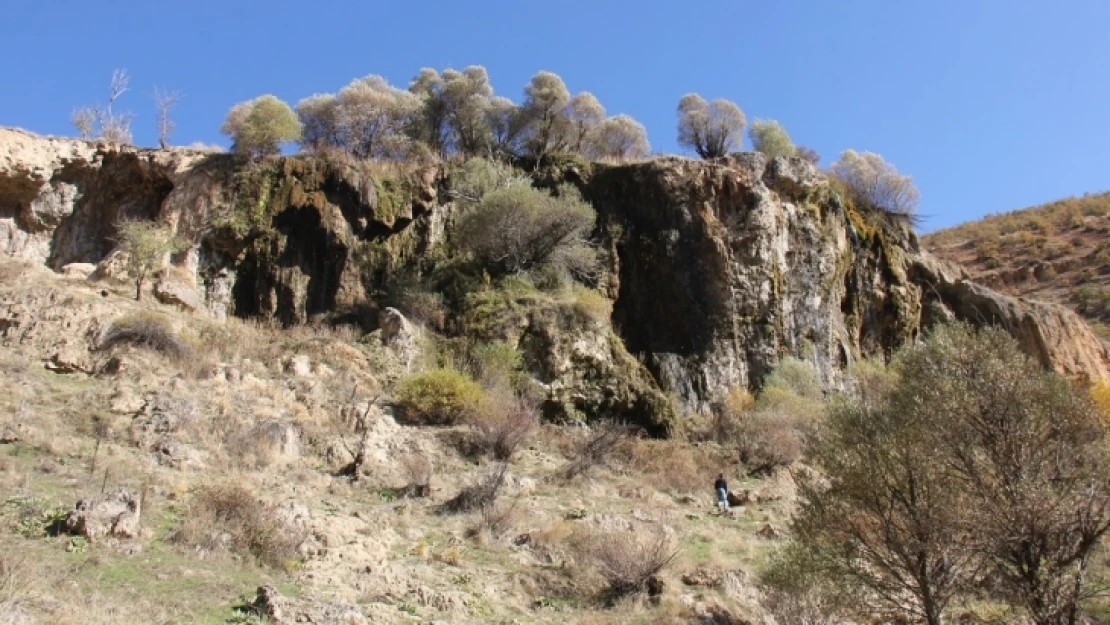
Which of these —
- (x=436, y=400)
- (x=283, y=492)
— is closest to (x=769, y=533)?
(x=436, y=400)

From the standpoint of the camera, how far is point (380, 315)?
20312mm

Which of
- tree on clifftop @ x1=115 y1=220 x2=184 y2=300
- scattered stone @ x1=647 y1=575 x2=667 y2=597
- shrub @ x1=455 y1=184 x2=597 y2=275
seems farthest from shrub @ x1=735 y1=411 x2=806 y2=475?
tree on clifftop @ x1=115 y1=220 x2=184 y2=300

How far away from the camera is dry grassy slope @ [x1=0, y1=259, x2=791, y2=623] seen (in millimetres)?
8688

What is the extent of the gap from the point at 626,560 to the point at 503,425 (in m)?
5.32

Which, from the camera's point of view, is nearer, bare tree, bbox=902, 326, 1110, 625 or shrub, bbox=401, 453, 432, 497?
bare tree, bbox=902, 326, 1110, 625

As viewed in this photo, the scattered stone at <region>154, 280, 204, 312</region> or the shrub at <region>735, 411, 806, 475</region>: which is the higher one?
the scattered stone at <region>154, 280, 204, 312</region>

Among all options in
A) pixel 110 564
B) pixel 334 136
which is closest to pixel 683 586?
pixel 110 564

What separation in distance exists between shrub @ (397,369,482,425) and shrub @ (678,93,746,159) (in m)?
17.7

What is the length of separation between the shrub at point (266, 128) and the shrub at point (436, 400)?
405 inches

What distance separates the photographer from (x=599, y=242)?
2425cm

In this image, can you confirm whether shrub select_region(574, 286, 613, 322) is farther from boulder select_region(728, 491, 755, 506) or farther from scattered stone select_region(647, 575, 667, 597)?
scattered stone select_region(647, 575, 667, 597)

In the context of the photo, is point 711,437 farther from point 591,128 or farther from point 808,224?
point 591,128

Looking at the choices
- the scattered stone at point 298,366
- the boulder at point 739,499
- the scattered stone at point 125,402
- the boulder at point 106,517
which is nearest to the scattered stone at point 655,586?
the boulder at point 739,499

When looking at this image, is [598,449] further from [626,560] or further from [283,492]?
[283,492]
